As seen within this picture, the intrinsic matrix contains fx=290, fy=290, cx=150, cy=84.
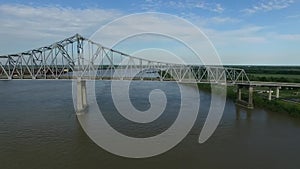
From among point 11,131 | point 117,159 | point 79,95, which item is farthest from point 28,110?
point 117,159

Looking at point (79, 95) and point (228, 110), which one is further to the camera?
point (228, 110)

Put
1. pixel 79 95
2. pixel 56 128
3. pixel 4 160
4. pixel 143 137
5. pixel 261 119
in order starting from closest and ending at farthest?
pixel 4 160
pixel 143 137
pixel 56 128
pixel 261 119
pixel 79 95

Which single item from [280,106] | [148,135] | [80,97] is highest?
[80,97]

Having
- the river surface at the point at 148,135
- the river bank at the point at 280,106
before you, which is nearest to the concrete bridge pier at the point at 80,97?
the river surface at the point at 148,135

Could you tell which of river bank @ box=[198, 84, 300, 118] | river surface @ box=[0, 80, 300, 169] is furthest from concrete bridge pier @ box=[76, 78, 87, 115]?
river bank @ box=[198, 84, 300, 118]

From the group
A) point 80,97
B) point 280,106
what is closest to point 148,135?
point 80,97

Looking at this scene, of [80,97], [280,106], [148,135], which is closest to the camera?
[148,135]

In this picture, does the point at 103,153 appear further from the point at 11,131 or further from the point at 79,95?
the point at 79,95

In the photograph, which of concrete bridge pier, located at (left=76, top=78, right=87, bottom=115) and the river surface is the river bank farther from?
concrete bridge pier, located at (left=76, top=78, right=87, bottom=115)

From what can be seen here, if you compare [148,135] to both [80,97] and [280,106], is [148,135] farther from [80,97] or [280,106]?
[280,106]
